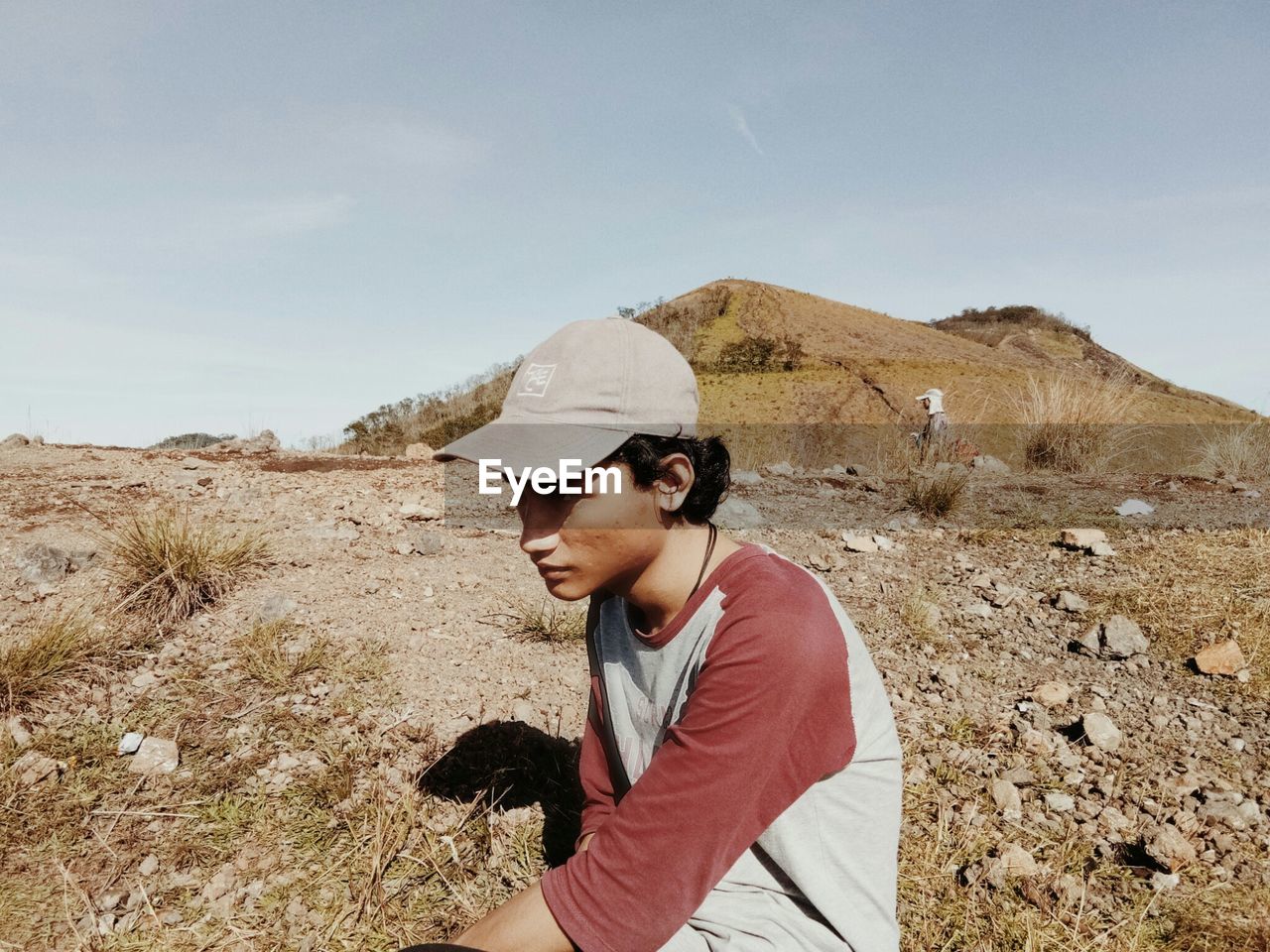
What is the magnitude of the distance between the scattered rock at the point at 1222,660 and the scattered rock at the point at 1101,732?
2.31 ft

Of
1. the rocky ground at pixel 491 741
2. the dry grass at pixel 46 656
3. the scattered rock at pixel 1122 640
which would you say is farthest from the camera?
the scattered rock at pixel 1122 640

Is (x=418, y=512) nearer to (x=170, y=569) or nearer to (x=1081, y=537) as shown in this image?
(x=170, y=569)

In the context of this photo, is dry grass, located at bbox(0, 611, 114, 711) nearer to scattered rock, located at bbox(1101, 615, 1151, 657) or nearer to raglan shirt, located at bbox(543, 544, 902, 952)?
raglan shirt, located at bbox(543, 544, 902, 952)

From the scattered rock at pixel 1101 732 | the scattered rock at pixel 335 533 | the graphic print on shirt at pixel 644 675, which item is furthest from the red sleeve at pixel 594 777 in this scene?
the scattered rock at pixel 335 533

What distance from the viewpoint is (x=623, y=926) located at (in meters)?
1.09

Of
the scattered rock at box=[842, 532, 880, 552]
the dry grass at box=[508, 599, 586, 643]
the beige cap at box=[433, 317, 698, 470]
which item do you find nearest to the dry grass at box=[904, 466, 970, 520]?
the scattered rock at box=[842, 532, 880, 552]

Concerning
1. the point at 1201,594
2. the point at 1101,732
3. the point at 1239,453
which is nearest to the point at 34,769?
the point at 1101,732

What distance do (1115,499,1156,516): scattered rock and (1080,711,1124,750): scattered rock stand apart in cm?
331

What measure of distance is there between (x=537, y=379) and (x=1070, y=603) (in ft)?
11.2

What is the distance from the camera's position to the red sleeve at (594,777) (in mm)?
1690

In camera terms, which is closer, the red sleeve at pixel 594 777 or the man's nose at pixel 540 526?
the man's nose at pixel 540 526

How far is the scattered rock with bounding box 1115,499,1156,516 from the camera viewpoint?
5.34 meters

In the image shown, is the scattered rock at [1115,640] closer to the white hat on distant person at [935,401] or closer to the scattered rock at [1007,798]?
the scattered rock at [1007,798]

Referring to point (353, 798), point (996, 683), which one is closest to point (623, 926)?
point (353, 798)
